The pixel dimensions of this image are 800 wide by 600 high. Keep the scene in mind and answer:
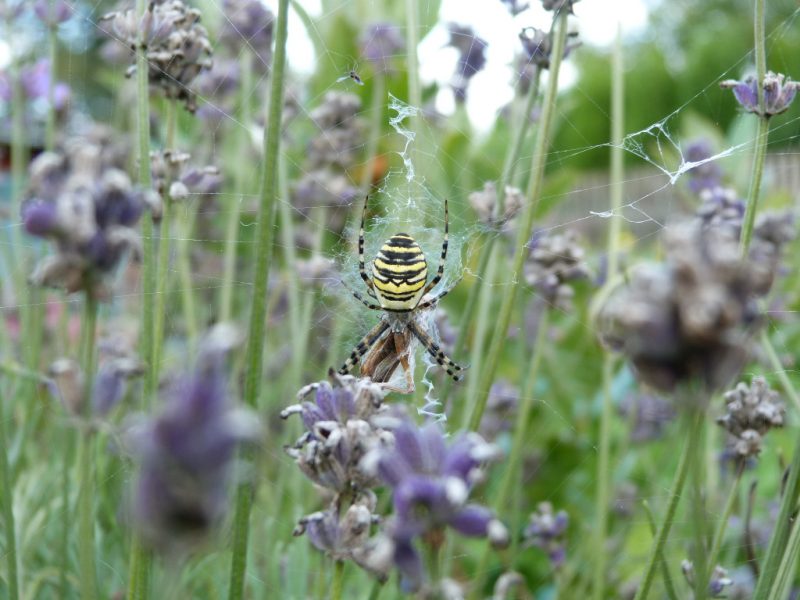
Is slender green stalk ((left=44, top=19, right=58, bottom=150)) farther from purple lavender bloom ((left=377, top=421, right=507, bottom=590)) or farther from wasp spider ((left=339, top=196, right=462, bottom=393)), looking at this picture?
purple lavender bloom ((left=377, top=421, right=507, bottom=590))

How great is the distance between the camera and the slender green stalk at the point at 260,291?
2.31 feet

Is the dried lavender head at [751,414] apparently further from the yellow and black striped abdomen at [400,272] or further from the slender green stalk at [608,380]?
the yellow and black striped abdomen at [400,272]

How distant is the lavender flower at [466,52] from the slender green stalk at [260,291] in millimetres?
1100

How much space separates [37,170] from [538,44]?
2.93 feet

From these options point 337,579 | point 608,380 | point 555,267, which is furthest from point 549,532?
point 337,579

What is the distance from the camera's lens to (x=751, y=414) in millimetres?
1070

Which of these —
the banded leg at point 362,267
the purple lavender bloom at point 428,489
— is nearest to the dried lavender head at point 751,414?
the purple lavender bloom at point 428,489

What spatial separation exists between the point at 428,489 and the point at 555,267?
1113 millimetres

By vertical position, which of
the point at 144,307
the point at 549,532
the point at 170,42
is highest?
the point at 170,42

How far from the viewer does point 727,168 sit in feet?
8.22

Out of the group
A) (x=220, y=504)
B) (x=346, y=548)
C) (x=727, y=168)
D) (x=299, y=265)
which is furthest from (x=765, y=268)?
(x=727, y=168)

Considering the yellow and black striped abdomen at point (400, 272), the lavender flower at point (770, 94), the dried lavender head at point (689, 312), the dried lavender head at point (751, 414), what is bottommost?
the dried lavender head at point (751, 414)

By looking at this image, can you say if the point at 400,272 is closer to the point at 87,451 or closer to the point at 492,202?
the point at 492,202

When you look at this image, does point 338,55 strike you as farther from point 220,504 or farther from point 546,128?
point 220,504
